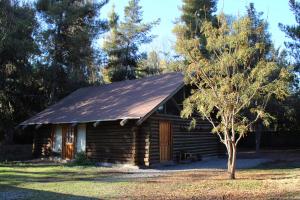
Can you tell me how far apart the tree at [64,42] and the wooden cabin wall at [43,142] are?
211 inches

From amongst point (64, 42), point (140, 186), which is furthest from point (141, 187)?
point (64, 42)

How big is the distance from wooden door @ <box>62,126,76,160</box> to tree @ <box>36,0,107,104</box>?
8.15 meters

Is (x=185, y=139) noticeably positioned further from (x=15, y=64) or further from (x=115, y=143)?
(x=15, y=64)

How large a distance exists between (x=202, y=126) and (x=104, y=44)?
20306 mm

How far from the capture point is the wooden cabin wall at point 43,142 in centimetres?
2616

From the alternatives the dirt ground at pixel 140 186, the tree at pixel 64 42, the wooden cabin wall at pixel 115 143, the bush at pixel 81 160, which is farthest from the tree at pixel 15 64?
the dirt ground at pixel 140 186

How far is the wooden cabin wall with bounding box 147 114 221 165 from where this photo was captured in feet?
67.9

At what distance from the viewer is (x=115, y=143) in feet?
69.8

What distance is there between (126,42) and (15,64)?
1628cm

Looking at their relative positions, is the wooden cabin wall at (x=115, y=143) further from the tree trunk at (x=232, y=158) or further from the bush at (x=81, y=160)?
the tree trunk at (x=232, y=158)

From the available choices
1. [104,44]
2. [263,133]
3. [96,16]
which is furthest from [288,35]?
[104,44]

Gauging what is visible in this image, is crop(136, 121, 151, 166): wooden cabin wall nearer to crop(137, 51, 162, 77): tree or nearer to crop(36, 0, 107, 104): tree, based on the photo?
crop(36, 0, 107, 104): tree

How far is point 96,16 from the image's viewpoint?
35.2m

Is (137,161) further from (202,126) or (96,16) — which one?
(96,16)
